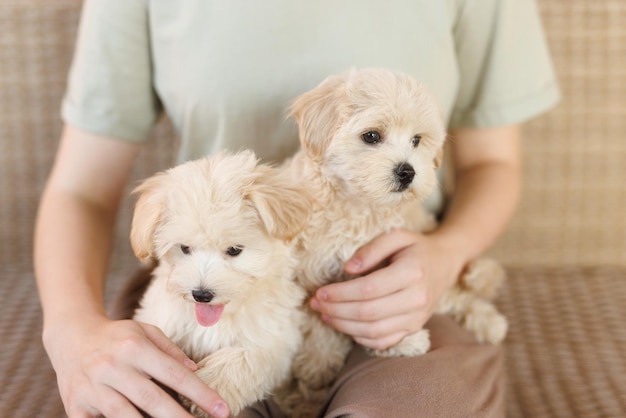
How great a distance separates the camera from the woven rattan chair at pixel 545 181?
57.5 inches

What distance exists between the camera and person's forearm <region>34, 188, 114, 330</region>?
1050mm

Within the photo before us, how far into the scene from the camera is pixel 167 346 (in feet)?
2.95

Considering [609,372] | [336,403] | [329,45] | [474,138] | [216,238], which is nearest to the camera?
[216,238]

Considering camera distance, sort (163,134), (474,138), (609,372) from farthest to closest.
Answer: (163,134) < (474,138) < (609,372)

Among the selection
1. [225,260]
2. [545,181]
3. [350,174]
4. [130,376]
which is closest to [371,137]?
[350,174]

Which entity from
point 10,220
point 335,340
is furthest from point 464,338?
point 10,220

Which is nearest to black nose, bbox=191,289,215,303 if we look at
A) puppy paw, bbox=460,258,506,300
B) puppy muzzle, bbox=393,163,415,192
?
puppy muzzle, bbox=393,163,415,192

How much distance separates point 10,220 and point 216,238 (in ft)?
4.04

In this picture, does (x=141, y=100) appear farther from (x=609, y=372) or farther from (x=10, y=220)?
(x=609, y=372)

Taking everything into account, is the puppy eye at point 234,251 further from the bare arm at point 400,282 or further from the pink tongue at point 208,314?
the bare arm at point 400,282

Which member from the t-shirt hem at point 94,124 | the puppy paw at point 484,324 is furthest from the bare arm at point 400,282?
the t-shirt hem at point 94,124

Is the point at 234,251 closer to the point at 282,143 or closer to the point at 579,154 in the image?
the point at 282,143

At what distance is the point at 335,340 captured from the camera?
110 cm

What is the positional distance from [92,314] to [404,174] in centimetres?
55
